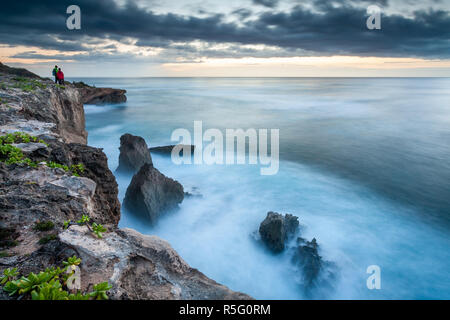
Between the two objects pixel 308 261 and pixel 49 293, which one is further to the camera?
pixel 308 261

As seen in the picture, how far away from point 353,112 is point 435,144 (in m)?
21.0

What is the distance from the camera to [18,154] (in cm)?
553

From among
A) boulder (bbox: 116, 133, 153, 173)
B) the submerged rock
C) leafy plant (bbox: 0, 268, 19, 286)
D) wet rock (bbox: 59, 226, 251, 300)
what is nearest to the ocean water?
the submerged rock

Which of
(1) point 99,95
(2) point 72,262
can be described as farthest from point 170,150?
(1) point 99,95

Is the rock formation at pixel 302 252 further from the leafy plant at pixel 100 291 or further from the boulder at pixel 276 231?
the leafy plant at pixel 100 291

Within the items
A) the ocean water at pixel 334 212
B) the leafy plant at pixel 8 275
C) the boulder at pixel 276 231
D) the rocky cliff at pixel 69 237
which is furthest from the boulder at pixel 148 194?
the leafy plant at pixel 8 275

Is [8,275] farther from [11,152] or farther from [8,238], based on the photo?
[11,152]

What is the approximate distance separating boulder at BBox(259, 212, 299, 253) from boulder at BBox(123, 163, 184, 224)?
5.29 meters

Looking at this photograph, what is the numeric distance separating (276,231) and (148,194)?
6247 mm

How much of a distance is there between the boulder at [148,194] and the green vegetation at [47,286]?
29.8 ft

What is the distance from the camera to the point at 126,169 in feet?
55.3

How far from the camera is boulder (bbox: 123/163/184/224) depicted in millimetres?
11984

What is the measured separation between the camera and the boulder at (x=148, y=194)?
472 inches
